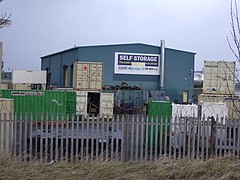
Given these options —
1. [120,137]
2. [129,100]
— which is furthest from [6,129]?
[129,100]

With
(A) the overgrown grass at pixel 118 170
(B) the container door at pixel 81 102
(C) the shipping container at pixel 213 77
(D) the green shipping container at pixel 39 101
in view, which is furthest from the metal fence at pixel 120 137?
(B) the container door at pixel 81 102

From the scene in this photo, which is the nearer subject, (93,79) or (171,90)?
(93,79)

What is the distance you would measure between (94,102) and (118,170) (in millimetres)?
25978

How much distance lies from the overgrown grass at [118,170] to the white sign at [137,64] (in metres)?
46.2

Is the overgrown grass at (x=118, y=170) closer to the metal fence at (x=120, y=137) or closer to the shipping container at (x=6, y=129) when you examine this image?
the shipping container at (x=6, y=129)

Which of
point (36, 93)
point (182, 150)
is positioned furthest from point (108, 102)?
point (182, 150)

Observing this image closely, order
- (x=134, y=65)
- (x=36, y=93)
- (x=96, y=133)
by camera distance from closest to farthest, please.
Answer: (x=96, y=133) < (x=36, y=93) < (x=134, y=65)

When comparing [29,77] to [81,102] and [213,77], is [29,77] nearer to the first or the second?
[81,102]

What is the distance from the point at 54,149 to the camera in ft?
43.3

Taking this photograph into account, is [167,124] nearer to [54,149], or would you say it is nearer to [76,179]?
[54,149]

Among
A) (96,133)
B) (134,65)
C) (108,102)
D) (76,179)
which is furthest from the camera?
(134,65)

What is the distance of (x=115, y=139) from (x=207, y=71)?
58.4 feet

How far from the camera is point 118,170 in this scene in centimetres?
848

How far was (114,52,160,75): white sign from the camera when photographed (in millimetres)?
55331
